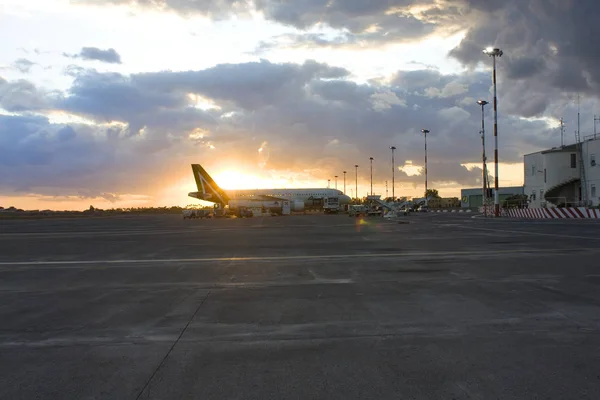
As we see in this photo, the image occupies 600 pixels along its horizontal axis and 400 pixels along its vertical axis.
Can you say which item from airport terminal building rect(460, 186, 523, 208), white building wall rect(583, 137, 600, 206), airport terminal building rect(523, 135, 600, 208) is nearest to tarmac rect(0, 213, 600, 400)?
white building wall rect(583, 137, 600, 206)

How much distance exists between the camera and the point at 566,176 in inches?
2329

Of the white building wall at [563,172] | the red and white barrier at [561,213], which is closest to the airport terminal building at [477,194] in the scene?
the white building wall at [563,172]

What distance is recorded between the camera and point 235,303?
27.9 ft

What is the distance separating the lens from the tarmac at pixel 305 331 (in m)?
4.64

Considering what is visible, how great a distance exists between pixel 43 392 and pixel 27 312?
415 cm

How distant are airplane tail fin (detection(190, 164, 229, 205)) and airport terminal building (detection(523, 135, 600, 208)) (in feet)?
156

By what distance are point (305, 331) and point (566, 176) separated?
205ft

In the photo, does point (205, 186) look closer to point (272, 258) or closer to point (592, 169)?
point (592, 169)

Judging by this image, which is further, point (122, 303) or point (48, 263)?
point (48, 263)

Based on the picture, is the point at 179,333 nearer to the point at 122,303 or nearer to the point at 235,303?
the point at 235,303

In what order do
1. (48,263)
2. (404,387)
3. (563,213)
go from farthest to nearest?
(563,213), (48,263), (404,387)

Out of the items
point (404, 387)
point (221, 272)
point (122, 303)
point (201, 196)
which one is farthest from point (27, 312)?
point (201, 196)

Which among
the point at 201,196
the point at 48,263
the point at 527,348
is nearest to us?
the point at 527,348

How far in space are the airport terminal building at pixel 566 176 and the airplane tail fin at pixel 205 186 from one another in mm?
47675
